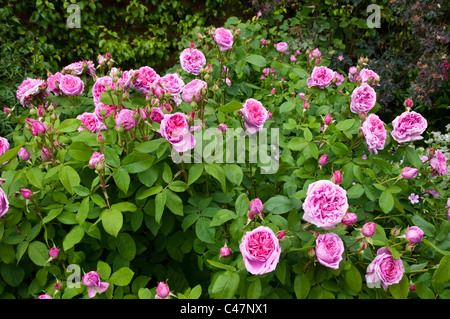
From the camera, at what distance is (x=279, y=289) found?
1.07 meters

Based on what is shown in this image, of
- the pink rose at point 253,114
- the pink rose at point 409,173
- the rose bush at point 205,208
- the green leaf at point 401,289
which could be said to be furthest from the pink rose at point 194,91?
the green leaf at point 401,289

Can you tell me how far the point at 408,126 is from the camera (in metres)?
1.23

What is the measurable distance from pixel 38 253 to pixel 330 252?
2.74 feet

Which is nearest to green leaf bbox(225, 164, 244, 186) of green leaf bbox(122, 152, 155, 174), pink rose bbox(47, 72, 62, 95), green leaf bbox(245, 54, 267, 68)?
green leaf bbox(122, 152, 155, 174)

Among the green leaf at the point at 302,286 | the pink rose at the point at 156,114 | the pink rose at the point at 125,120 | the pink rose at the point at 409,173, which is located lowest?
the green leaf at the point at 302,286

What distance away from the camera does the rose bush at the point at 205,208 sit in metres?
0.97

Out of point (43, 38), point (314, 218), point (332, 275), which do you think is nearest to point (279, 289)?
point (332, 275)

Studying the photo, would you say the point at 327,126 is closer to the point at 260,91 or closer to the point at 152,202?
the point at 152,202

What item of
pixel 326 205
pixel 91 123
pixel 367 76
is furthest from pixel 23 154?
pixel 367 76

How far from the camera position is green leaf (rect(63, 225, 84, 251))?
3.49 feet

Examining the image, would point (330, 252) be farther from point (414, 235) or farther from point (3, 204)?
point (3, 204)

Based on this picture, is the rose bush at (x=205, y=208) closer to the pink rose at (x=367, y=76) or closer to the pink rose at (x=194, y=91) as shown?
the pink rose at (x=194, y=91)

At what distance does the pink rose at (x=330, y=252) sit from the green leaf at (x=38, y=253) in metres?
0.79
